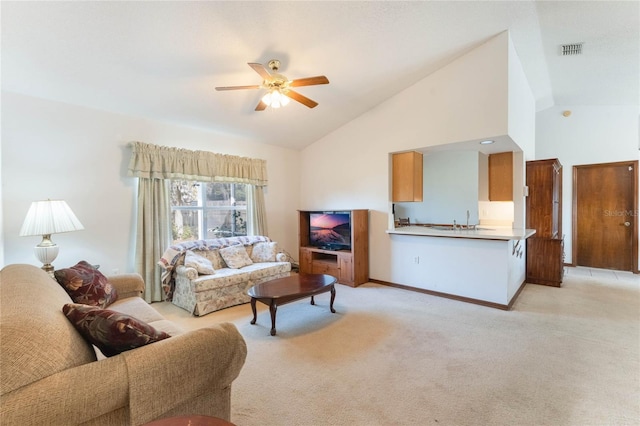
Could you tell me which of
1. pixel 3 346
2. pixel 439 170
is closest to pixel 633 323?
pixel 439 170

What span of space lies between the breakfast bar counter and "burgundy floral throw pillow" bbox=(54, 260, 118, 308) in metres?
3.60

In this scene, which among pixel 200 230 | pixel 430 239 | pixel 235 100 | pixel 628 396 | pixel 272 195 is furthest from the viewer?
pixel 272 195

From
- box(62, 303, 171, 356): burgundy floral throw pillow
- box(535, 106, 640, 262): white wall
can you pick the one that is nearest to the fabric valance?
box(62, 303, 171, 356): burgundy floral throw pillow

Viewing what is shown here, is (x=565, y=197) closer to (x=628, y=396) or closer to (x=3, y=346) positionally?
(x=628, y=396)

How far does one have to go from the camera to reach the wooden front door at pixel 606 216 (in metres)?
5.21

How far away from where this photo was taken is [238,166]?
187 inches

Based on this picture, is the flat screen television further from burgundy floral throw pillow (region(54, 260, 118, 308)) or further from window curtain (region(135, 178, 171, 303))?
burgundy floral throw pillow (region(54, 260, 118, 308))

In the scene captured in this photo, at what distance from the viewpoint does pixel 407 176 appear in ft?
14.3

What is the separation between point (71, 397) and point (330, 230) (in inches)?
159

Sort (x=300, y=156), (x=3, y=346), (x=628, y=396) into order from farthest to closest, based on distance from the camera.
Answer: (x=300, y=156)
(x=628, y=396)
(x=3, y=346)

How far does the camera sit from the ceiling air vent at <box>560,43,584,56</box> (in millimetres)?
3422

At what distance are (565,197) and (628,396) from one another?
514cm

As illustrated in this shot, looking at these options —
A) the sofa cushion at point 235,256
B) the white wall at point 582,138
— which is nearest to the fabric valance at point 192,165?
the sofa cushion at point 235,256

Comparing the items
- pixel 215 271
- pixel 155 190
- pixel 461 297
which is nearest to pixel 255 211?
pixel 215 271
